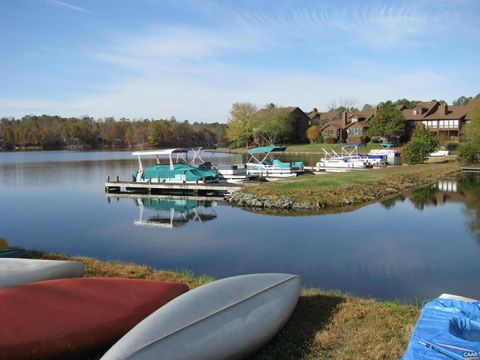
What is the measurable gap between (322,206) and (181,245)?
9301mm

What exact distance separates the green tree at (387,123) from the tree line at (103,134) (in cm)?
6275

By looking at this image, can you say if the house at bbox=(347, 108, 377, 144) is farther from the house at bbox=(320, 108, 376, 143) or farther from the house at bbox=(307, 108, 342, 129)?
the house at bbox=(307, 108, 342, 129)

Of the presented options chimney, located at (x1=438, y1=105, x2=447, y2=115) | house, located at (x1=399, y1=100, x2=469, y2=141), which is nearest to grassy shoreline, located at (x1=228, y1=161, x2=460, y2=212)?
house, located at (x1=399, y1=100, x2=469, y2=141)

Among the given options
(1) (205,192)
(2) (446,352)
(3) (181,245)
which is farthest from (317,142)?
(2) (446,352)

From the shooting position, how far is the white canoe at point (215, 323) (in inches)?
172

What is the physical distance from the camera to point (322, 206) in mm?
22250

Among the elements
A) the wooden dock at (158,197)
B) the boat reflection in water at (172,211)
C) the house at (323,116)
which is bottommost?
the boat reflection in water at (172,211)

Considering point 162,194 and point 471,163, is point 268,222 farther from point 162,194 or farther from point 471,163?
point 471,163

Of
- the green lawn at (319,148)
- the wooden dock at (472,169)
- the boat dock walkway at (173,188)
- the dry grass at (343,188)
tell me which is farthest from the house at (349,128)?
the boat dock walkway at (173,188)

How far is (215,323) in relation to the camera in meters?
4.89

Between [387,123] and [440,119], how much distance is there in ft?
38.2

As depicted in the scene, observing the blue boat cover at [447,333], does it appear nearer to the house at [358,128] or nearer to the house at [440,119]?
the house at [440,119]

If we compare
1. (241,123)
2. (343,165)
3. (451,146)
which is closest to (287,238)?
(343,165)

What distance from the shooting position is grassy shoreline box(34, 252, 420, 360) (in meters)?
5.28
